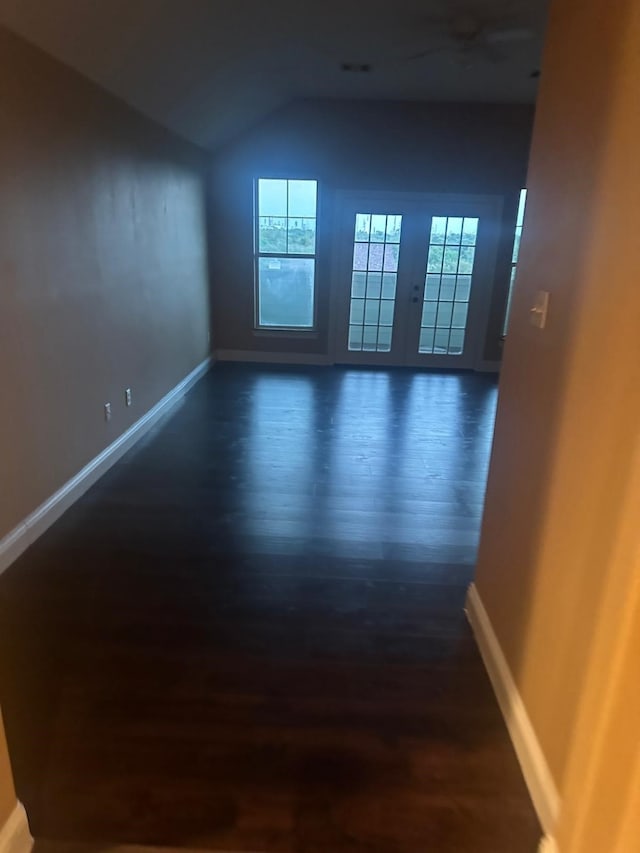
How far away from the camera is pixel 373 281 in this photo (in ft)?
22.1

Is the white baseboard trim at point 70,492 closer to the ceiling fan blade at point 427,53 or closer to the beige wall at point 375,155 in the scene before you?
the beige wall at point 375,155

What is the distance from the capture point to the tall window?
6531 millimetres

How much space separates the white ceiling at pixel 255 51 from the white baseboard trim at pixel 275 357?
2329 millimetres

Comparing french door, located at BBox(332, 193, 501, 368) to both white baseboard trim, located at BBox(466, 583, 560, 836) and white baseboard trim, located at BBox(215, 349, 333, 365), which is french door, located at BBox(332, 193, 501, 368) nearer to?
white baseboard trim, located at BBox(215, 349, 333, 365)

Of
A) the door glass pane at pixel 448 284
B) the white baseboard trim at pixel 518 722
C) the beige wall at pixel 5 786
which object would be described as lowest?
the white baseboard trim at pixel 518 722

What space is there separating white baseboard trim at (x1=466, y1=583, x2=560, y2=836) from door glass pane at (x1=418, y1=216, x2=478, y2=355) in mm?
4989

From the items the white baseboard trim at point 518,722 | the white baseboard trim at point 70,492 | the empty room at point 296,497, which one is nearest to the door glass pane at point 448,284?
the empty room at point 296,497

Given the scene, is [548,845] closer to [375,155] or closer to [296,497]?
[296,497]

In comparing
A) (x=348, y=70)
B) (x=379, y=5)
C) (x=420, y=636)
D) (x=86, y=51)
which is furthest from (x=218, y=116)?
(x=420, y=636)

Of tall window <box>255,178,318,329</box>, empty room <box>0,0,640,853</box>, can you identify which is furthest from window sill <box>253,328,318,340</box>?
empty room <box>0,0,640,853</box>

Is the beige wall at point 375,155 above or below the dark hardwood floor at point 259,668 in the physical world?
above

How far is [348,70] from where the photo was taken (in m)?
4.98

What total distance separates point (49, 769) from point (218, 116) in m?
5.25

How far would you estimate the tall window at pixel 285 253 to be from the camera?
21.4ft
